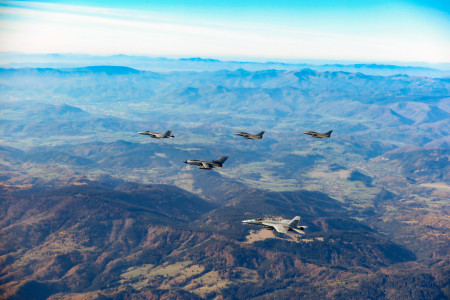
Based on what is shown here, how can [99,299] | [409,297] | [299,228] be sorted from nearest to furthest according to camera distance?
[299,228] → [99,299] → [409,297]

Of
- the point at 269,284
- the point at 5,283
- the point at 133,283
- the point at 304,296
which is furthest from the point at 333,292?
the point at 5,283

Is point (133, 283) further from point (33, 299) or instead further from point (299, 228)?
point (299, 228)

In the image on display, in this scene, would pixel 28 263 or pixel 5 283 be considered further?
pixel 28 263

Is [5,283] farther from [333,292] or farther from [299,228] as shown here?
[299,228]

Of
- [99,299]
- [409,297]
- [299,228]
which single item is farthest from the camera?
[409,297]

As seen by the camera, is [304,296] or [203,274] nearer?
[304,296]

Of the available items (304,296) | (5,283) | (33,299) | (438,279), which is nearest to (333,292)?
(304,296)

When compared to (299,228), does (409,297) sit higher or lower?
lower
